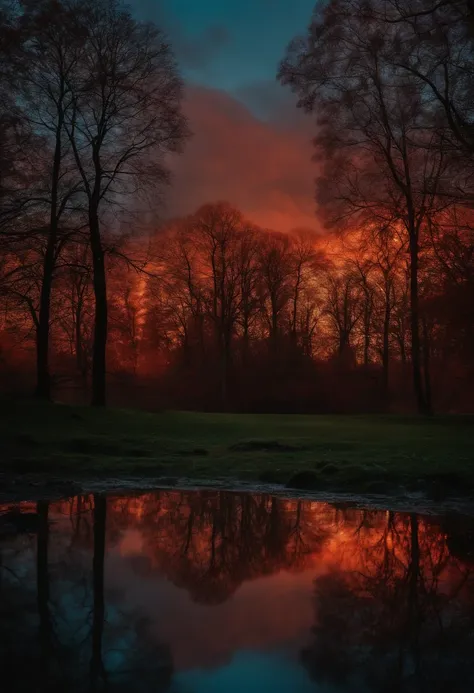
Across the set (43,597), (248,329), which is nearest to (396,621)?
(43,597)

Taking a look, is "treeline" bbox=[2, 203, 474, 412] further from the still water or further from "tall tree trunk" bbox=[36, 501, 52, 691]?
"tall tree trunk" bbox=[36, 501, 52, 691]

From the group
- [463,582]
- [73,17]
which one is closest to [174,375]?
[73,17]

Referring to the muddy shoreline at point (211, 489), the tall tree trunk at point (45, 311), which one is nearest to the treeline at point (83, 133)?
the tall tree trunk at point (45, 311)

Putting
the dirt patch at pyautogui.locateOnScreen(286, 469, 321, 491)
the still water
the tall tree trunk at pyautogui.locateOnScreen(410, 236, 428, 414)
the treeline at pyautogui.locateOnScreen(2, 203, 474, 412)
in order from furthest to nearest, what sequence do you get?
1. the treeline at pyautogui.locateOnScreen(2, 203, 474, 412)
2. the tall tree trunk at pyautogui.locateOnScreen(410, 236, 428, 414)
3. the dirt patch at pyautogui.locateOnScreen(286, 469, 321, 491)
4. the still water

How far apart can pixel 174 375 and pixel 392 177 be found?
82.3 ft

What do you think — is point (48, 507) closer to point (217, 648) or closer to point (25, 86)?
point (217, 648)

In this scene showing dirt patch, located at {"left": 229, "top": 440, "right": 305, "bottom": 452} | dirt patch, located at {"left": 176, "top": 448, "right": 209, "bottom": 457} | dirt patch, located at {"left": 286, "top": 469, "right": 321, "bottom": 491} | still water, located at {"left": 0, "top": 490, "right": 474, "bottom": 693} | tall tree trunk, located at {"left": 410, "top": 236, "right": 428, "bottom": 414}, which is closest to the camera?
still water, located at {"left": 0, "top": 490, "right": 474, "bottom": 693}

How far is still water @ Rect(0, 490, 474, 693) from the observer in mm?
4320

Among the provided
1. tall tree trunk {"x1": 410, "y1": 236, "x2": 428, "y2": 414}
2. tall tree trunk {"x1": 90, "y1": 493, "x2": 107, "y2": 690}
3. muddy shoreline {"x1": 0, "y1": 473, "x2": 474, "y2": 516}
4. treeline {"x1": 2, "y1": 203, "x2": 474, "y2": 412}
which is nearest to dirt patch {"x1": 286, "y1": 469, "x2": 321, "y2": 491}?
muddy shoreline {"x1": 0, "y1": 473, "x2": 474, "y2": 516}

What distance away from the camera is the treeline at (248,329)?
145 feet

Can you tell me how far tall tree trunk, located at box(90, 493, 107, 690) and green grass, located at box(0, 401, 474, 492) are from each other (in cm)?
412

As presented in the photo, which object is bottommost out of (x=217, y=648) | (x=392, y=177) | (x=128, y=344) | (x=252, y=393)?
(x=217, y=648)

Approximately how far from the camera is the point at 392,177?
95.0 ft

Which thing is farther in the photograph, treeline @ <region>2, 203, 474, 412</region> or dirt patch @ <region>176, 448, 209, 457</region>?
treeline @ <region>2, 203, 474, 412</region>
